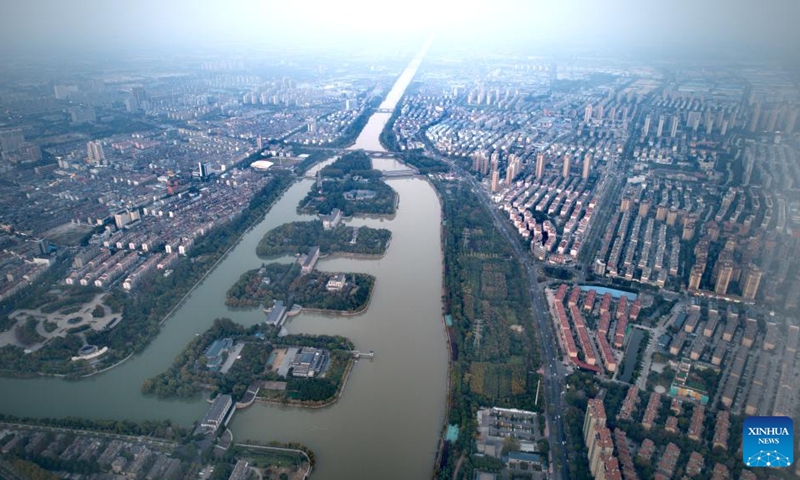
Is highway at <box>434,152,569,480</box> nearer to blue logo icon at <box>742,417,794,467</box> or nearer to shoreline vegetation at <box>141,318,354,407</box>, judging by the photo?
shoreline vegetation at <box>141,318,354,407</box>

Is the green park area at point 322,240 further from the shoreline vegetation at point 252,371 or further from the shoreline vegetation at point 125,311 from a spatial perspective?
the shoreline vegetation at point 252,371

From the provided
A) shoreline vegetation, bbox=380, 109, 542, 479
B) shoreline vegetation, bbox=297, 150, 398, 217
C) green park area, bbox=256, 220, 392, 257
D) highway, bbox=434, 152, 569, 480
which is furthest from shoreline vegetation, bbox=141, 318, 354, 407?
shoreline vegetation, bbox=297, 150, 398, 217

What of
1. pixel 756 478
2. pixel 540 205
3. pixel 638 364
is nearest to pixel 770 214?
pixel 540 205

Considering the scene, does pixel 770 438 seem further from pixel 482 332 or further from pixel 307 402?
pixel 482 332

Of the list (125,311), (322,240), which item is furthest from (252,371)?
(322,240)

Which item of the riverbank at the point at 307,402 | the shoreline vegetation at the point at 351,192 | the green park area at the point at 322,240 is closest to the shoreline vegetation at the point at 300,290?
the green park area at the point at 322,240
